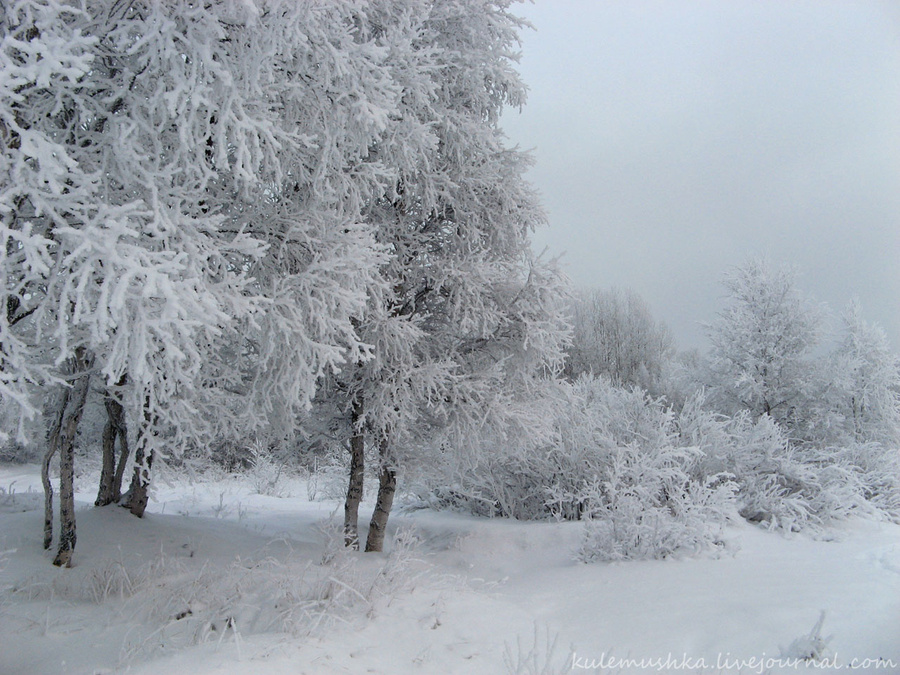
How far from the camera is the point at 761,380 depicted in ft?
44.6

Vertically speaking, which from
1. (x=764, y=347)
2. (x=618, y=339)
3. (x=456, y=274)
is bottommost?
(x=456, y=274)

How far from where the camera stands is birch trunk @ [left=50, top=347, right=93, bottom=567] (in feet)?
18.6

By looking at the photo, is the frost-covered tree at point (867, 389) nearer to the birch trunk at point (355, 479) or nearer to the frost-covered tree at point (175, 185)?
the birch trunk at point (355, 479)

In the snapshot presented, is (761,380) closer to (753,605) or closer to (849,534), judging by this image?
(849,534)

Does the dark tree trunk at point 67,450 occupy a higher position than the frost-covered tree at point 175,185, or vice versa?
the frost-covered tree at point 175,185

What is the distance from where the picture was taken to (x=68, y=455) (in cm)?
598

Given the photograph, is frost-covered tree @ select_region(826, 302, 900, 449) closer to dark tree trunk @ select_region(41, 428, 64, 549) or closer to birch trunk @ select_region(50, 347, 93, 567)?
birch trunk @ select_region(50, 347, 93, 567)

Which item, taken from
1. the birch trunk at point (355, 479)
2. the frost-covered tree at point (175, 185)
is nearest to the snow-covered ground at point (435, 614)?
the birch trunk at point (355, 479)

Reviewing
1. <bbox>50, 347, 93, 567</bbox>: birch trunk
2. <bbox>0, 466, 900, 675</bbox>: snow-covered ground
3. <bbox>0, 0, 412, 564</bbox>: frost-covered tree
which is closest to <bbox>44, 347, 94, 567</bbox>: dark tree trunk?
<bbox>50, 347, 93, 567</bbox>: birch trunk

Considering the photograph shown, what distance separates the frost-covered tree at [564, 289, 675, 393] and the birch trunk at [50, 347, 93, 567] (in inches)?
875

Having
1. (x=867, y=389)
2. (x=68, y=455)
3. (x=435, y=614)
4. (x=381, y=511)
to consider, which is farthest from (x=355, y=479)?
(x=867, y=389)

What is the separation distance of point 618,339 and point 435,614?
2444 centimetres

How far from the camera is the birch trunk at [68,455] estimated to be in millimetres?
5680

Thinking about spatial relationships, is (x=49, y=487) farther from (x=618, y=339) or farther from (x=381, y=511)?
(x=618, y=339)
